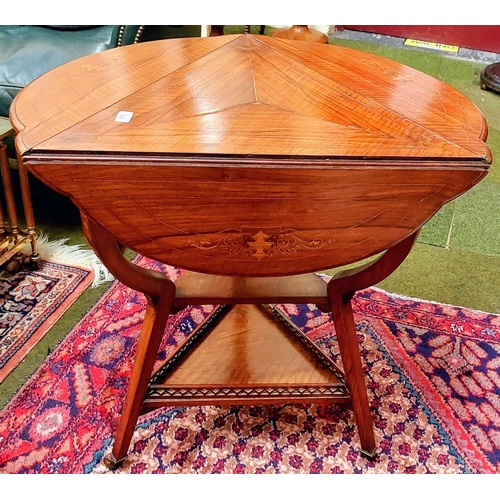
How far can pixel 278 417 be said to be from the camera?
4.33ft

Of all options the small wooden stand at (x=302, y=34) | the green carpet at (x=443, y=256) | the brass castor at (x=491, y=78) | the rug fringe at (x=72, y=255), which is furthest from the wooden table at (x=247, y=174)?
the brass castor at (x=491, y=78)

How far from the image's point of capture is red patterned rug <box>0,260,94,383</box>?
1.45m

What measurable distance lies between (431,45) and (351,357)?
285 centimetres

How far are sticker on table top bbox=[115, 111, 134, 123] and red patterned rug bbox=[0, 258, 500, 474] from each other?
0.69 meters

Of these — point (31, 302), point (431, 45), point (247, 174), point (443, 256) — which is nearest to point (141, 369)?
point (247, 174)

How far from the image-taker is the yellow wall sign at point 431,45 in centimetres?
338

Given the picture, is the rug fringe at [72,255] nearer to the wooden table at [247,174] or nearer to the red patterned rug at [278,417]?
the red patterned rug at [278,417]

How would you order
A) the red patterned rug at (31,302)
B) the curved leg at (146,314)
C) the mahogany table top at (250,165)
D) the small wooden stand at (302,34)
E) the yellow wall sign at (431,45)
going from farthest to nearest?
the yellow wall sign at (431,45), the small wooden stand at (302,34), the red patterned rug at (31,302), the curved leg at (146,314), the mahogany table top at (250,165)

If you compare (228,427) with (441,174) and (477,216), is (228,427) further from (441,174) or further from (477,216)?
(477,216)

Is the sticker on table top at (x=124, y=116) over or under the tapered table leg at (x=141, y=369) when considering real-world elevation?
over

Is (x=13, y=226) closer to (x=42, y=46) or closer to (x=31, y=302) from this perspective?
(x=31, y=302)

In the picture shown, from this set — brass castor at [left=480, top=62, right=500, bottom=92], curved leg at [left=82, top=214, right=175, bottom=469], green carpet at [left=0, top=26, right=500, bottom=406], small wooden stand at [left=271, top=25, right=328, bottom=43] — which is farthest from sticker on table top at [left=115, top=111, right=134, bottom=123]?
brass castor at [left=480, top=62, right=500, bottom=92]

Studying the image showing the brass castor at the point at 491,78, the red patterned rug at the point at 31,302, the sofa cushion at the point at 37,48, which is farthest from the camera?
the brass castor at the point at 491,78

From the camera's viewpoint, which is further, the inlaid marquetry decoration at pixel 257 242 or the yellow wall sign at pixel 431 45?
the yellow wall sign at pixel 431 45
